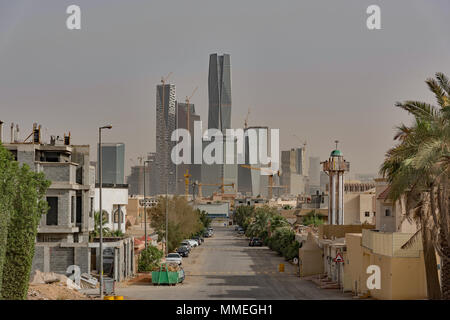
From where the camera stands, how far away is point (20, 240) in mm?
28172

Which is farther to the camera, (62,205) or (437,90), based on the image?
(62,205)

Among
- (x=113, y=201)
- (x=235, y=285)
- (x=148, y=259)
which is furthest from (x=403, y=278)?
(x=113, y=201)

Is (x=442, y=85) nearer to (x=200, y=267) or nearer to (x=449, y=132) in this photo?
(x=449, y=132)

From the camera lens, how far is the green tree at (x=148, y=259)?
56.3m

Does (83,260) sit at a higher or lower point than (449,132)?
lower

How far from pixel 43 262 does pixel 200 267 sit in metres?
21.4

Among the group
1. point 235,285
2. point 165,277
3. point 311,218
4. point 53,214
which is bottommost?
point 235,285

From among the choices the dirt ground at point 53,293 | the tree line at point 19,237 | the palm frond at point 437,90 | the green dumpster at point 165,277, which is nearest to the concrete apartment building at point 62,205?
the green dumpster at point 165,277

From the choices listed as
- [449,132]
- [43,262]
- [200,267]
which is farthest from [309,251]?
[449,132]

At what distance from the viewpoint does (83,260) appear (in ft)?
142

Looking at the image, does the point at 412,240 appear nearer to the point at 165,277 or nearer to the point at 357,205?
the point at 165,277

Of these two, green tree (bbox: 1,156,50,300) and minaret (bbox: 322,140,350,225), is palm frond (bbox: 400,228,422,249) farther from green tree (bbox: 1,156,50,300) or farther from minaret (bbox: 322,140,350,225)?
minaret (bbox: 322,140,350,225)

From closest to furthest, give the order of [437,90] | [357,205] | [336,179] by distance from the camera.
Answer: [437,90] → [336,179] → [357,205]

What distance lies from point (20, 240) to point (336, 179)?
50.5 meters
